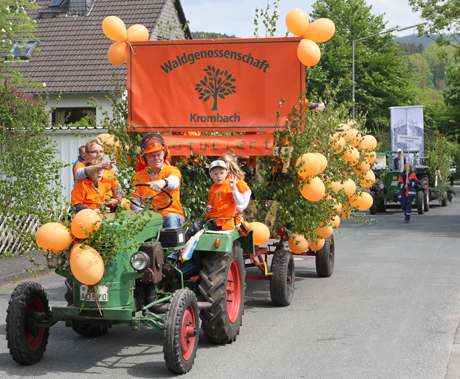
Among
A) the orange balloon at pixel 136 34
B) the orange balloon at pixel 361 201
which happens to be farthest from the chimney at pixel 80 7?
the orange balloon at pixel 361 201

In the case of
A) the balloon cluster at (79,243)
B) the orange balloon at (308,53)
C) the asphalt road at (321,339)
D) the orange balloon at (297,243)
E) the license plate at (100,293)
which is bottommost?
the asphalt road at (321,339)

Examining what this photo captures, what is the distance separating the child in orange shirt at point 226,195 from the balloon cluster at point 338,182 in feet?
4.39

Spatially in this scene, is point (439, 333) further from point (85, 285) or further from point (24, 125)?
point (24, 125)

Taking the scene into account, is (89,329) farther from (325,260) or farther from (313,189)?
(325,260)

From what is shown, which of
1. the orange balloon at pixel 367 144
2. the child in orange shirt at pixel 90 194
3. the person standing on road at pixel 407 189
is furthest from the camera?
the person standing on road at pixel 407 189

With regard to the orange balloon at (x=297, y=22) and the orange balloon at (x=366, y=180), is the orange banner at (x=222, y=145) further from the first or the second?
the orange balloon at (x=366, y=180)

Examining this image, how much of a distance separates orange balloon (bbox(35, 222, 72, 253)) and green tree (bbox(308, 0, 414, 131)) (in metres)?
46.6

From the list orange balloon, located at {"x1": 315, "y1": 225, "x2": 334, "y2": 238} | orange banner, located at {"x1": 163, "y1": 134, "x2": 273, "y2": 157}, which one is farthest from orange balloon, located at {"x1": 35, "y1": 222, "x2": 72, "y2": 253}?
orange balloon, located at {"x1": 315, "y1": 225, "x2": 334, "y2": 238}

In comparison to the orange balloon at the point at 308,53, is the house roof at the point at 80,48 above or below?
above

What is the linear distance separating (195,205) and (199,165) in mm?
464

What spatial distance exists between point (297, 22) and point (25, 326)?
468 centimetres

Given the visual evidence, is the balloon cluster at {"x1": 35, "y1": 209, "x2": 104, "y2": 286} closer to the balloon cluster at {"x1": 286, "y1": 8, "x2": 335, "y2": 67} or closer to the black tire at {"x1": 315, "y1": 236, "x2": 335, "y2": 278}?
the balloon cluster at {"x1": 286, "y1": 8, "x2": 335, "y2": 67}

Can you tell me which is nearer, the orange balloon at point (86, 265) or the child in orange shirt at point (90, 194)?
the orange balloon at point (86, 265)

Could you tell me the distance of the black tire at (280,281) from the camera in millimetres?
9844
